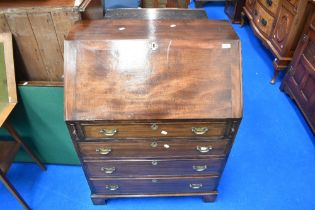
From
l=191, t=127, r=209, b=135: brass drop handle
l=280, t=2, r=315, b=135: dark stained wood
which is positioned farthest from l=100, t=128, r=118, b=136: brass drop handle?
l=280, t=2, r=315, b=135: dark stained wood

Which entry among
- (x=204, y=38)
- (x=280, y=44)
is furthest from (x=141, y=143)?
(x=280, y=44)

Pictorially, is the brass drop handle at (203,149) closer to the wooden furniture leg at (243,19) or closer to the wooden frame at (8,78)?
the wooden frame at (8,78)

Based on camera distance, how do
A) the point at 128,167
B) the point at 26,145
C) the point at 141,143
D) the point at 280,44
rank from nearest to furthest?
the point at 141,143 < the point at 128,167 < the point at 26,145 < the point at 280,44

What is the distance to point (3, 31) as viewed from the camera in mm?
1287

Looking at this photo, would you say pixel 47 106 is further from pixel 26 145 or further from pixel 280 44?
pixel 280 44

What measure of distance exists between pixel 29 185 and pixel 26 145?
353 millimetres

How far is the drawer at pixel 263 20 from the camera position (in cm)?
286

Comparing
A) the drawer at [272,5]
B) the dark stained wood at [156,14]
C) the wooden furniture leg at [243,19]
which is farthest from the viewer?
the wooden furniture leg at [243,19]

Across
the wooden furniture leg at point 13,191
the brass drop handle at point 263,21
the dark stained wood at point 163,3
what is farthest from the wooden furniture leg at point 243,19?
the wooden furniture leg at point 13,191

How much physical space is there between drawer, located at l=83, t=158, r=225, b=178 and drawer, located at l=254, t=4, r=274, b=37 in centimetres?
226

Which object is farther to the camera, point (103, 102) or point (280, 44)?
point (280, 44)

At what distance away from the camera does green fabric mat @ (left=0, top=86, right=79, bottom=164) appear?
54.6 inches

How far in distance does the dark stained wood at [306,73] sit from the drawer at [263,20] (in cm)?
68

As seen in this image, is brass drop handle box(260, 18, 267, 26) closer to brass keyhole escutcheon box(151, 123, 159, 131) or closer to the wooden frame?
brass keyhole escutcheon box(151, 123, 159, 131)
